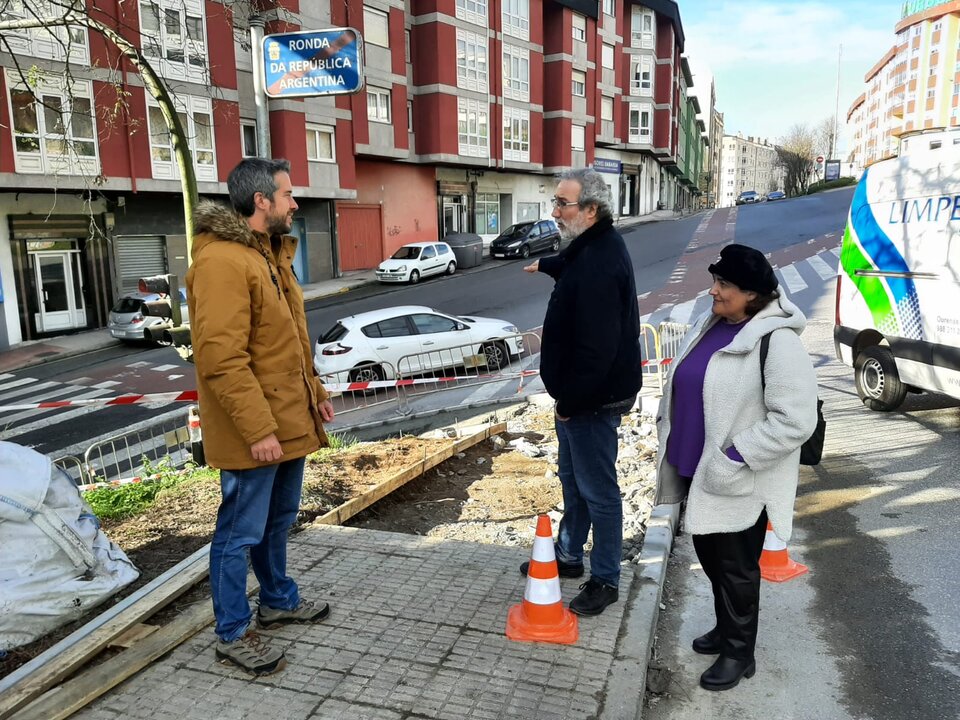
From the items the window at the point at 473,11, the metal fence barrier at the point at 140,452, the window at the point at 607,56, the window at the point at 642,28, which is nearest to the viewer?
the metal fence barrier at the point at 140,452

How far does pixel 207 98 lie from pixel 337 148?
18.8 ft

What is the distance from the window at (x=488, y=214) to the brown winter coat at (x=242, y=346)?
3507 centimetres

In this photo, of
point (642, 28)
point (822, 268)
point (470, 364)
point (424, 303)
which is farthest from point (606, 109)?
point (470, 364)

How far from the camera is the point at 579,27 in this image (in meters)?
42.7

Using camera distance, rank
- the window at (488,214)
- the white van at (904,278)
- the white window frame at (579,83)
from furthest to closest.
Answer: the white window frame at (579,83), the window at (488,214), the white van at (904,278)

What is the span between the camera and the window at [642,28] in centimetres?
5131

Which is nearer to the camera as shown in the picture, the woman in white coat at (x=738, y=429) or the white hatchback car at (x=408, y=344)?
the woman in white coat at (x=738, y=429)

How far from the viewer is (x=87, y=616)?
3846 millimetres

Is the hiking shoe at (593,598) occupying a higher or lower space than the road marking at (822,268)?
lower

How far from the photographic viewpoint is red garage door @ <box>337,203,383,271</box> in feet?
98.2

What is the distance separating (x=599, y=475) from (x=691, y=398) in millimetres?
648

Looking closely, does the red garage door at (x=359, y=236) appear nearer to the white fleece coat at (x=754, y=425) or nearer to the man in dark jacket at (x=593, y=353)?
the man in dark jacket at (x=593, y=353)

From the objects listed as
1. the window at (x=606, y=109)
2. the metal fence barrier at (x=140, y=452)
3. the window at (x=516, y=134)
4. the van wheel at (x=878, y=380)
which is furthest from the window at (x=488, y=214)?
the van wheel at (x=878, y=380)

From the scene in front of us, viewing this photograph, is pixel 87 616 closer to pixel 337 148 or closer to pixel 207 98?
pixel 207 98
